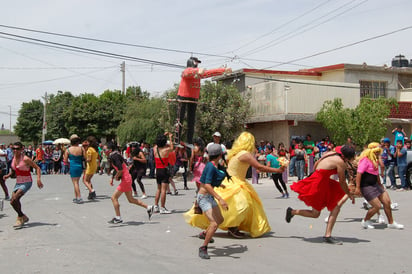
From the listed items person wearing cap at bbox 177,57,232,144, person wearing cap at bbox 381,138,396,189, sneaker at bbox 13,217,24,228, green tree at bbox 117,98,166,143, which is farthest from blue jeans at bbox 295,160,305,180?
sneaker at bbox 13,217,24,228

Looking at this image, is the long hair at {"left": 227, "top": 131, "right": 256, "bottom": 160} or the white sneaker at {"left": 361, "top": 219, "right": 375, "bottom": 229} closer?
the long hair at {"left": 227, "top": 131, "right": 256, "bottom": 160}

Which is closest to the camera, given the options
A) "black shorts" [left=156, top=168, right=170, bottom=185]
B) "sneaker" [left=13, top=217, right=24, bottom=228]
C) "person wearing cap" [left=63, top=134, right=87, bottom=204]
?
"sneaker" [left=13, top=217, right=24, bottom=228]

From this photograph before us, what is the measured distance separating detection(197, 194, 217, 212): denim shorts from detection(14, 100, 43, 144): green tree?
6099cm

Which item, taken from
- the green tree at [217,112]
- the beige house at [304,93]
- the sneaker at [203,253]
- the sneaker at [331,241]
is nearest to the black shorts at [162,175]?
the sneaker at [203,253]

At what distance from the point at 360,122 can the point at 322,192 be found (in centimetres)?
1537

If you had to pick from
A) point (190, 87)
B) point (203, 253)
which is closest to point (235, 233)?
point (203, 253)

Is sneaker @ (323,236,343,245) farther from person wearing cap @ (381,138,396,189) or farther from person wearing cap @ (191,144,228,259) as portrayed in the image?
person wearing cap @ (381,138,396,189)

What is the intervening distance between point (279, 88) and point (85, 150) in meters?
13.5

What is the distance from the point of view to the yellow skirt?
732 centimetres

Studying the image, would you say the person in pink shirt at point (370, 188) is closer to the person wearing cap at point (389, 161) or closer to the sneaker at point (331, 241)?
the sneaker at point (331, 241)

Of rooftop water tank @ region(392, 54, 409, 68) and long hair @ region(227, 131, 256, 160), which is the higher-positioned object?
rooftop water tank @ region(392, 54, 409, 68)

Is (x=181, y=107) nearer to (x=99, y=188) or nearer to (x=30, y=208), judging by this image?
(x=99, y=188)

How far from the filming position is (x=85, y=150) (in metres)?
13.8

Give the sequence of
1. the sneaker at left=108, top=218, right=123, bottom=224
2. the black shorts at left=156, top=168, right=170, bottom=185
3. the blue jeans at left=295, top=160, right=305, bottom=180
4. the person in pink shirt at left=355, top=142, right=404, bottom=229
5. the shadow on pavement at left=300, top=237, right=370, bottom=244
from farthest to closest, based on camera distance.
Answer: the blue jeans at left=295, top=160, right=305, bottom=180
the black shorts at left=156, top=168, right=170, bottom=185
the sneaker at left=108, top=218, right=123, bottom=224
the person in pink shirt at left=355, top=142, right=404, bottom=229
the shadow on pavement at left=300, top=237, right=370, bottom=244
